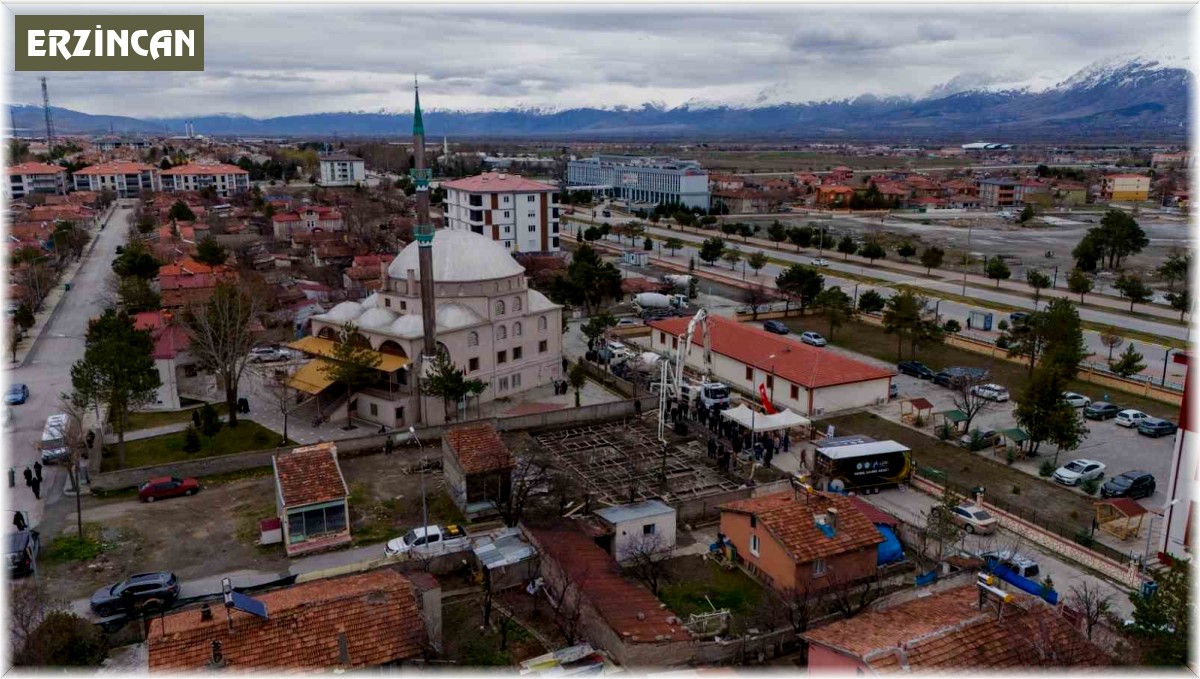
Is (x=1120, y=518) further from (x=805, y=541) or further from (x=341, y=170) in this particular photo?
(x=341, y=170)

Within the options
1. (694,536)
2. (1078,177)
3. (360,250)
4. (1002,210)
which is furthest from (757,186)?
(694,536)

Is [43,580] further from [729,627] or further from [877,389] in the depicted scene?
[877,389]

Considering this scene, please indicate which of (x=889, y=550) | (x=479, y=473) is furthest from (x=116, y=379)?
(x=889, y=550)

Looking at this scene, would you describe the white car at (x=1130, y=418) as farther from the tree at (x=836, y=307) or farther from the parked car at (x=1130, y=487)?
the tree at (x=836, y=307)

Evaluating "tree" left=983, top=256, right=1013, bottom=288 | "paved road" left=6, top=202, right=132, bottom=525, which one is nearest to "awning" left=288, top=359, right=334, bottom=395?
"paved road" left=6, top=202, right=132, bottom=525

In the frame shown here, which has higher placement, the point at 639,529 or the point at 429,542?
the point at 639,529
